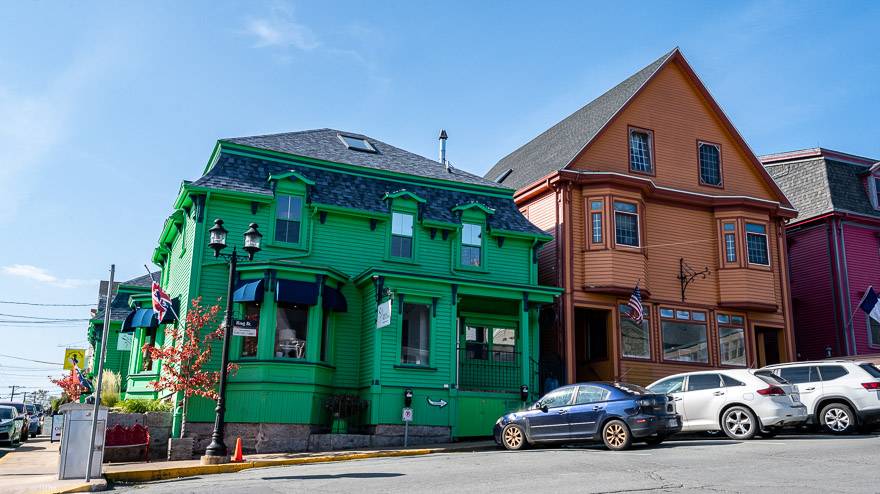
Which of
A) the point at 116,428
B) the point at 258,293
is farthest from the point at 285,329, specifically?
the point at 116,428

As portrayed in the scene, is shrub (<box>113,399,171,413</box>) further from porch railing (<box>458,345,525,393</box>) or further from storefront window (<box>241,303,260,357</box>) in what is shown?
porch railing (<box>458,345,525,393</box>)

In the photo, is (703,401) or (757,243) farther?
(757,243)

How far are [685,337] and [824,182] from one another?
1086 centimetres

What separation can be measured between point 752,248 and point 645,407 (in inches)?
574

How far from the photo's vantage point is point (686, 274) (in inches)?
1093

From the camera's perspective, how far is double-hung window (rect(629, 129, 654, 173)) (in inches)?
1120

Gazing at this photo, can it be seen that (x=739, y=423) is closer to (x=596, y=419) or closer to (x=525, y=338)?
(x=596, y=419)

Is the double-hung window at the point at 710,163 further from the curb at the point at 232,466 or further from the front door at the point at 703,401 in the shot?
the curb at the point at 232,466

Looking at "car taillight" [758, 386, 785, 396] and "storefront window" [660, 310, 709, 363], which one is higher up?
"storefront window" [660, 310, 709, 363]

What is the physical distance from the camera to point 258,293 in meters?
20.4

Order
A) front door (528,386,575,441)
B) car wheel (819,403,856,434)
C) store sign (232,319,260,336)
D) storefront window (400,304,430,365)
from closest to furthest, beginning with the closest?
store sign (232,319,260,336) < front door (528,386,575,441) < car wheel (819,403,856,434) < storefront window (400,304,430,365)

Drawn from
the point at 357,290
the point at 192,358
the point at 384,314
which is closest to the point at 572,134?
the point at 357,290

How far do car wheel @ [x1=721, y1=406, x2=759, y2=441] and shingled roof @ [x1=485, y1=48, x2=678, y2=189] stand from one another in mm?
11196

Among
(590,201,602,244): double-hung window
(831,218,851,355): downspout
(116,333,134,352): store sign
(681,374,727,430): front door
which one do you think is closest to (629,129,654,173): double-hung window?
(590,201,602,244): double-hung window
